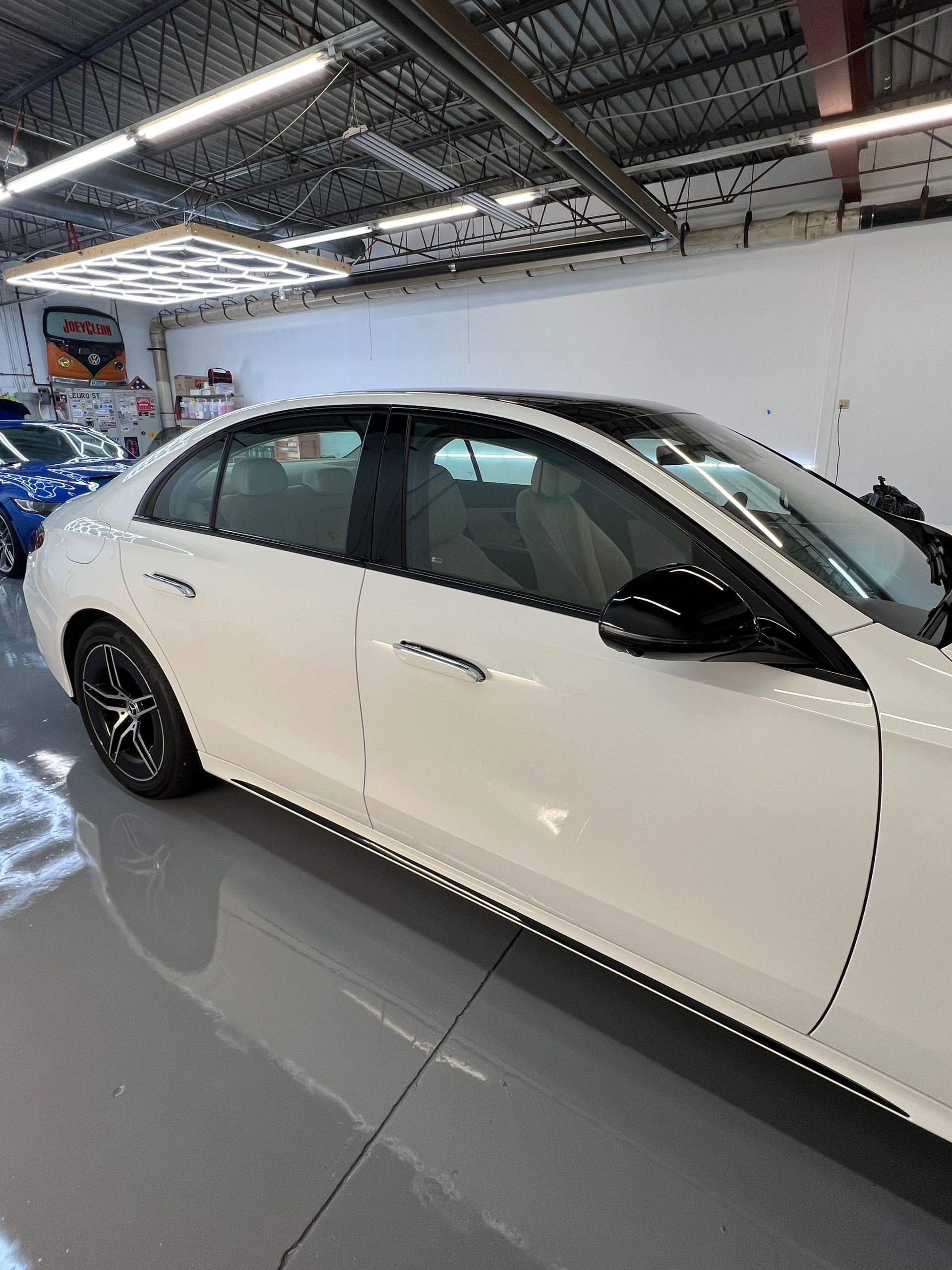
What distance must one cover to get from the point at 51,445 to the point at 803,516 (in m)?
7.13

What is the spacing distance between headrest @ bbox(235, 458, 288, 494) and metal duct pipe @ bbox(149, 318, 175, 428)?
637 inches

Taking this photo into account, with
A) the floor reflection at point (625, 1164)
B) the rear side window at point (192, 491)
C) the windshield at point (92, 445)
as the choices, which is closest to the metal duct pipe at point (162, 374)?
the windshield at point (92, 445)

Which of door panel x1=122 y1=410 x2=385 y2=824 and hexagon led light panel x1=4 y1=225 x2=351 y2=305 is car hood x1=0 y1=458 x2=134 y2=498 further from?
door panel x1=122 y1=410 x2=385 y2=824

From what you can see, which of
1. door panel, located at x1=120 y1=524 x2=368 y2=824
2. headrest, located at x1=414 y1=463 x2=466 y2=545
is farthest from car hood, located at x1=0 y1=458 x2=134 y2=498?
headrest, located at x1=414 y1=463 x2=466 y2=545

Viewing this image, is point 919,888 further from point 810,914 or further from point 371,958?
point 371,958

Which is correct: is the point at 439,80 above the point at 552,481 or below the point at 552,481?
above

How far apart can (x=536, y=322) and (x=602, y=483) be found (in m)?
9.75

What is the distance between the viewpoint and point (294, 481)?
1915 mm

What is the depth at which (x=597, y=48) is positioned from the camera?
5988mm

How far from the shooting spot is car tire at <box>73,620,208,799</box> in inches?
85.0

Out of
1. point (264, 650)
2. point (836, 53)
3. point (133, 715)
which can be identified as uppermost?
point (836, 53)

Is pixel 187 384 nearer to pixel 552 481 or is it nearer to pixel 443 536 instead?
pixel 443 536

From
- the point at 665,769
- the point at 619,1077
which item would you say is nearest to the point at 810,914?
the point at 665,769

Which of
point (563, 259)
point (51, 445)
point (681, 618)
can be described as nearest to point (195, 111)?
point (51, 445)
